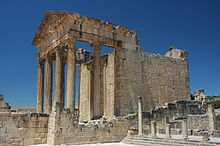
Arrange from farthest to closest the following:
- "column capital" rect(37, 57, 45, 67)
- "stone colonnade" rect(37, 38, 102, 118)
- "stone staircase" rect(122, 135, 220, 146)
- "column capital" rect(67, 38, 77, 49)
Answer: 1. "column capital" rect(37, 57, 45, 67)
2. "column capital" rect(67, 38, 77, 49)
3. "stone colonnade" rect(37, 38, 102, 118)
4. "stone staircase" rect(122, 135, 220, 146)

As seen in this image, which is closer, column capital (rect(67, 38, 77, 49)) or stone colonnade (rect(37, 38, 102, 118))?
stone colonnade (rect(37, 38, 102, 118))

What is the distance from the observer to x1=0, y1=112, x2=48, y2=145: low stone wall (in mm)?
11891

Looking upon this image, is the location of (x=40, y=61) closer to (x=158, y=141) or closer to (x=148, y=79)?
(x=148, y=79)

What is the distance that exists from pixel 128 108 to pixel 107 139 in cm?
576

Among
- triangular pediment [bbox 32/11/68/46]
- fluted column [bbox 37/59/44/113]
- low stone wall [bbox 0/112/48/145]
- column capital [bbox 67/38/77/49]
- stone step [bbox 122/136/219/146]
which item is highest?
triangular pediment [bbox 32/11/68/46]

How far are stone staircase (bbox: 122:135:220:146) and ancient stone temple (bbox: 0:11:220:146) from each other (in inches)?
1.7

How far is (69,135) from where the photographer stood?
13.0 meters

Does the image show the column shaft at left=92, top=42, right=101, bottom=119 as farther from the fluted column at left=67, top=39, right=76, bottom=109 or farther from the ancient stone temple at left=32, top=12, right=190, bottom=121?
the fluted column at left=67, top=39, right=76, bottom=109

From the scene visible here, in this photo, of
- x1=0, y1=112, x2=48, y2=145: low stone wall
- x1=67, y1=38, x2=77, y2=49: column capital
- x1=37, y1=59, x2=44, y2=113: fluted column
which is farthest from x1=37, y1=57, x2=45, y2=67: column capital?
x1=0, y1=112, x2=48, y2=145: low stone wall

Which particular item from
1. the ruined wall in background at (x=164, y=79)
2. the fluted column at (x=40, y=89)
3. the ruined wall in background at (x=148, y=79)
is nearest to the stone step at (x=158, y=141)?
the ruined wall in background at (x=148, y=79)

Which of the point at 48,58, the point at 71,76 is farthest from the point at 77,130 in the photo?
the point at 48,58

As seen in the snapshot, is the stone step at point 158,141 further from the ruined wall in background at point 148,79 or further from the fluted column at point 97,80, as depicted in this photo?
the ruined wall in background at point 148,79

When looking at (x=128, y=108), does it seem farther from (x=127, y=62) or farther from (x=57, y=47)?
(x=57, y=47)

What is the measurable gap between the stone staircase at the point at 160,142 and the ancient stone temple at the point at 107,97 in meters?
0.04
